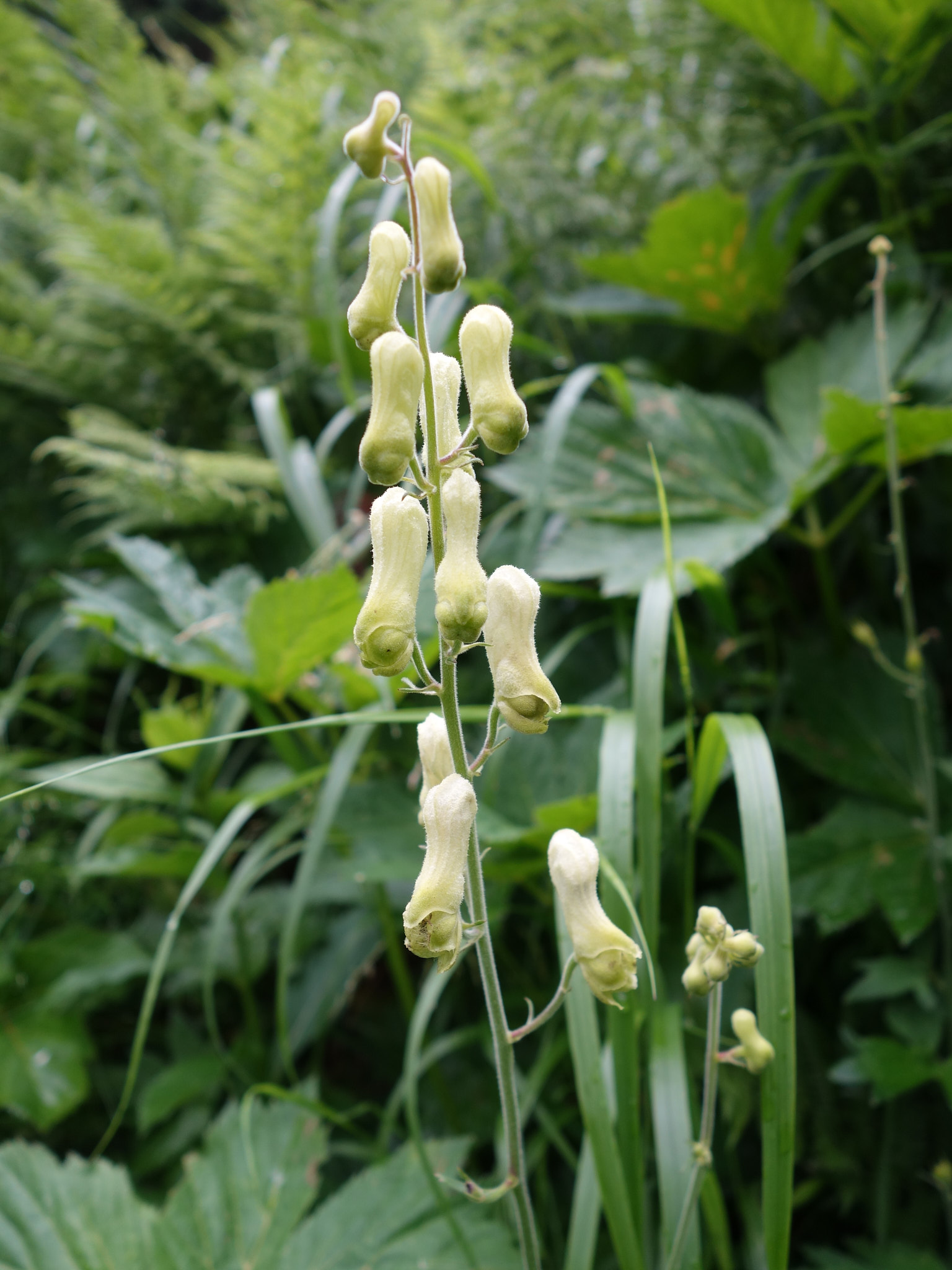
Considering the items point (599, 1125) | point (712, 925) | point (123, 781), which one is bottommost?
point (599, 1125)

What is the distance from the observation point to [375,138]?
2.17ft

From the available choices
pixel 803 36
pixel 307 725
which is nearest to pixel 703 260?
pixel 803 36

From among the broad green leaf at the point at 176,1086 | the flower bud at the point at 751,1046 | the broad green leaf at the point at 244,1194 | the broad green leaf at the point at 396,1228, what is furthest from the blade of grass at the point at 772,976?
the broad green leaf at the point at 176,1086

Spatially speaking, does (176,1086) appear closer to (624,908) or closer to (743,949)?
(624,908)

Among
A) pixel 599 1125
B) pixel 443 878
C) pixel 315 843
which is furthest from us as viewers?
pixel 315 843

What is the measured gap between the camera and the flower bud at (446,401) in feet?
2.55

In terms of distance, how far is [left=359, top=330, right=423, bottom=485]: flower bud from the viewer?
2.13 feet

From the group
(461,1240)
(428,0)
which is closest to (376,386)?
(461,1240)

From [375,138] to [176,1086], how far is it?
56.6 inches

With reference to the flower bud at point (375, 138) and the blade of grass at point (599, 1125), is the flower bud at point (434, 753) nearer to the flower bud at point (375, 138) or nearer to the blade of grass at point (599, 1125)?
the blade of grass at point (599, 1125)

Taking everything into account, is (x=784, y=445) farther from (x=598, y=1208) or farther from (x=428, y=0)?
(x=428, y=0)

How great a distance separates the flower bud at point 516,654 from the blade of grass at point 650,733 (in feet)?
1.27

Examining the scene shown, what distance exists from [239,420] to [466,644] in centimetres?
184

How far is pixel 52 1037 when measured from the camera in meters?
1.48
